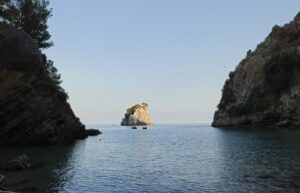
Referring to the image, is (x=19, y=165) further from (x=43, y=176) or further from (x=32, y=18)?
(x=32, y=18)

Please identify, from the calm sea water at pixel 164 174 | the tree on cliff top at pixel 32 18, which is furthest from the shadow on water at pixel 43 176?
the tree on cliff top at pixel 32 18

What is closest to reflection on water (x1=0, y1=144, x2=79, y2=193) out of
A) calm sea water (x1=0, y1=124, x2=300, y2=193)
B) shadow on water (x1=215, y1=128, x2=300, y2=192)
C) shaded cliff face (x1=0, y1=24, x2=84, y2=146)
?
calm sea water (x1=0, y1=124, x2=300, y2=193)

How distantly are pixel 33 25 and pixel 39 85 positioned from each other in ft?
106

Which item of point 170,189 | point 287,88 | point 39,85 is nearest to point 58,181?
point 170,189

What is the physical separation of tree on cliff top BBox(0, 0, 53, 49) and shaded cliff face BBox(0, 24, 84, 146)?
20.5m

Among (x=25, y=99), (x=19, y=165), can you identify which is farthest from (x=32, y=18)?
(x=19, y=165)

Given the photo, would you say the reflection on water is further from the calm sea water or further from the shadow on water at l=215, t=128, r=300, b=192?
the shadow on water at l=215, t=128, r=300, b=192

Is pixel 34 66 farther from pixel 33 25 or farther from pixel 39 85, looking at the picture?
pixel 33 25

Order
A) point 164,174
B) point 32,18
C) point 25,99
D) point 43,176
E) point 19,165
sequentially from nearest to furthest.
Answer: point 43,176
point 164,174
point 19,165
point 25,99
point 32,18

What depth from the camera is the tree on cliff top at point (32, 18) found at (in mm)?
118863

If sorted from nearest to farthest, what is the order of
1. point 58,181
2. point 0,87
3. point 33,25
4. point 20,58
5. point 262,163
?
point 58,181
point 262,163
point 0,87
point 20,58
point 33,25

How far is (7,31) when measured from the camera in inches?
3824

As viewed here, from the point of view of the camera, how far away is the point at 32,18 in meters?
122

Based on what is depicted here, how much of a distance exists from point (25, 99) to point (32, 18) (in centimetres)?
4183
